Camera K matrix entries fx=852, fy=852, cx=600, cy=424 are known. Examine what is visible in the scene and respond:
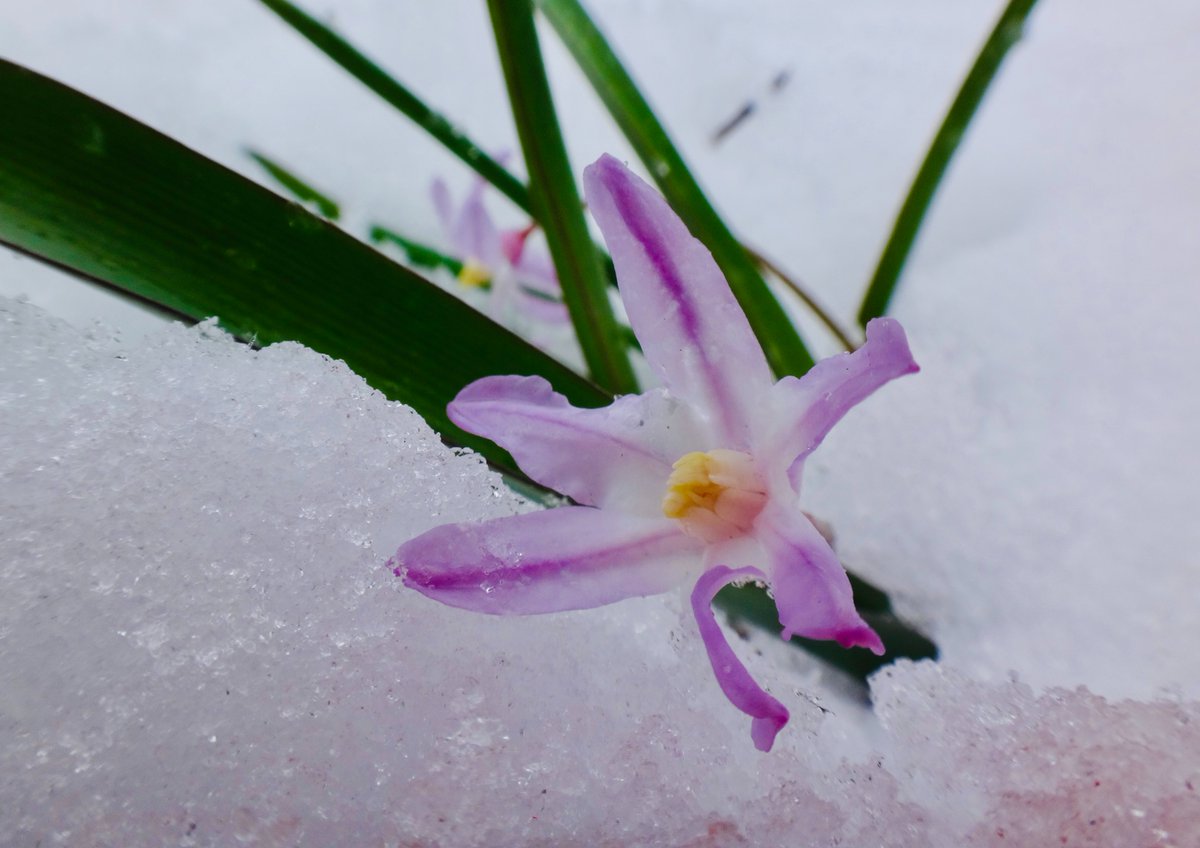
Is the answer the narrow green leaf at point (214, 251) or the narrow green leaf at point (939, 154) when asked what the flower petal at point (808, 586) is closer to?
the narrow green leaf at point (214, 251)

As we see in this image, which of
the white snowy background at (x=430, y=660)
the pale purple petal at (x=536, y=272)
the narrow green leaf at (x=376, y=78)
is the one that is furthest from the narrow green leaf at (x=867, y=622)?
the pale purple petal at (x=536, y=272)

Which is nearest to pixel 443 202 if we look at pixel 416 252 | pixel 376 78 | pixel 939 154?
pixel 416 252

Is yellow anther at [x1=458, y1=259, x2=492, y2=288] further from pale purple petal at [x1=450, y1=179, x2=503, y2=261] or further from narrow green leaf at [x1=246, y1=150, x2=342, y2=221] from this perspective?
narrow green leaf at [x1=246, y1=150, x2=342, y2=221]

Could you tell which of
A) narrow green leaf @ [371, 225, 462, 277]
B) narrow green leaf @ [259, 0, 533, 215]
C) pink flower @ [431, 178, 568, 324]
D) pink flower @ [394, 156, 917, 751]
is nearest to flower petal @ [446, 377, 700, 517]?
pink flower @ [394, 156, 917, 751]

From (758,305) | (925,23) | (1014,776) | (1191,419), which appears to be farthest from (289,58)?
(1014,776)

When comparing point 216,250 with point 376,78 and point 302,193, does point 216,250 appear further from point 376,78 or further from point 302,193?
point 302,193
